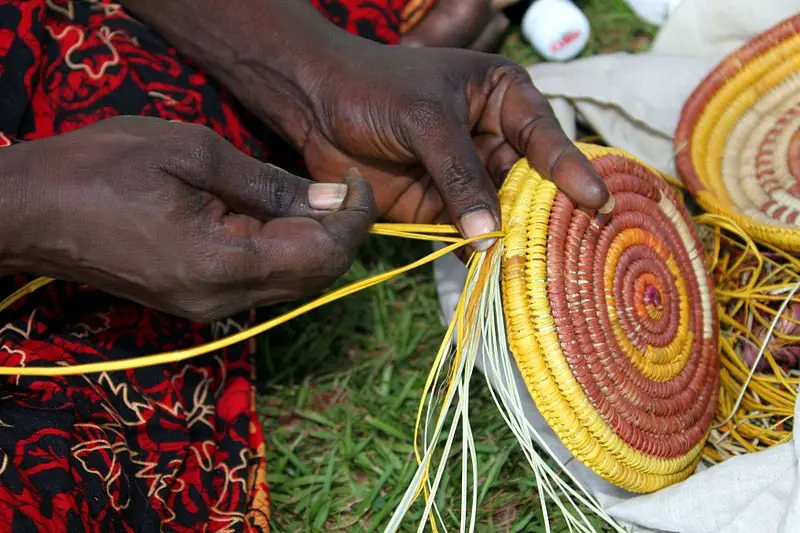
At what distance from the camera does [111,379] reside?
51.5 inches

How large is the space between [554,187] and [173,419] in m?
0.72

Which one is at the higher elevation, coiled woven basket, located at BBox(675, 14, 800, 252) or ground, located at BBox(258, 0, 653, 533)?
coiled woven basket, located at BBox(675, 14, 800, 252)

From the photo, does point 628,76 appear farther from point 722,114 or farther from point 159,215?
point 159,215

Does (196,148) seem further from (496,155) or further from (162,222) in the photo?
(496,155)

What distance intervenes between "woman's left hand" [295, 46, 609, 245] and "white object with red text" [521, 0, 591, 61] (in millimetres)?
815

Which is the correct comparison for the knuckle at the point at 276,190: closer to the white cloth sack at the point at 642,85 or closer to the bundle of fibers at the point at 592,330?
the bundle of fibers at the point at 592,330

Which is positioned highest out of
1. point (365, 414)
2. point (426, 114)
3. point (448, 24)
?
point (426, 114)

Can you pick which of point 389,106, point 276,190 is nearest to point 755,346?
point 389,106

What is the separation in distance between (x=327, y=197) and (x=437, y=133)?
8.0 inches

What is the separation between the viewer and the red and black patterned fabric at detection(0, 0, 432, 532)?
1.14 metres

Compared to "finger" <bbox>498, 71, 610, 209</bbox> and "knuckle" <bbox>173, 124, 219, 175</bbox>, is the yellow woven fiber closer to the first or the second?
"finger" <bbox>498, 71, 610, 209</bbox>

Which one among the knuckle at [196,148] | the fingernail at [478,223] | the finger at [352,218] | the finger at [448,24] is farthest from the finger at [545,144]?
the finger at [448,24]

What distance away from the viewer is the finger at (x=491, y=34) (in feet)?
6.64

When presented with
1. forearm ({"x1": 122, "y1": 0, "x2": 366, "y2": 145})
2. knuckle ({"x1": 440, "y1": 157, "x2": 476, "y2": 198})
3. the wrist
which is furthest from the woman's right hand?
forearm ({"x1": 122, "y1": 0, "x2": 366, "y2": 145})
